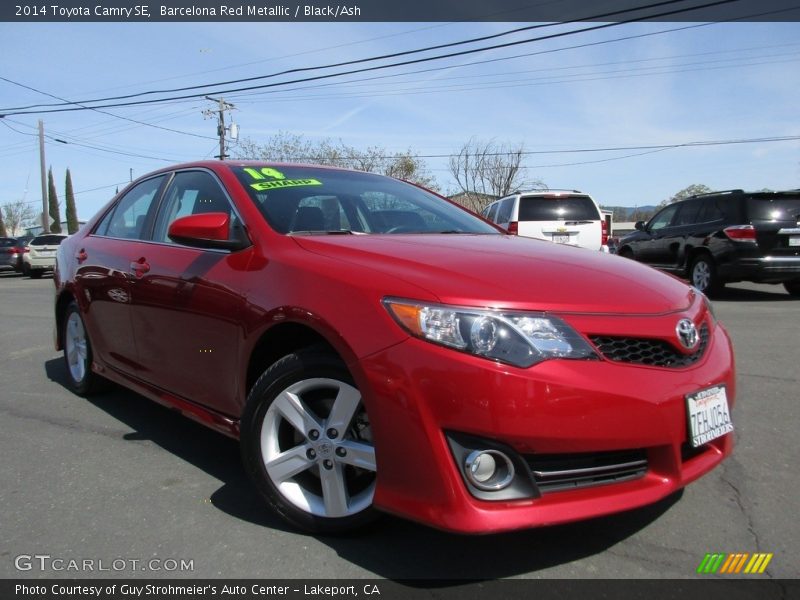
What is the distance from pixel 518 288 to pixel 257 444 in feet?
4.00

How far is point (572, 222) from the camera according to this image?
33.7 ft

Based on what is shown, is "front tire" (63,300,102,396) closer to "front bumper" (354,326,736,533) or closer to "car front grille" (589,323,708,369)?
"front bumper" (354,326,736,533)

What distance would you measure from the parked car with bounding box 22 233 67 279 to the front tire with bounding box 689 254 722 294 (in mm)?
19175

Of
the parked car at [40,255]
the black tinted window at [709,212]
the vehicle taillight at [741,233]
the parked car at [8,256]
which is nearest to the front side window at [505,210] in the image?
the black tinted window at [709,212]

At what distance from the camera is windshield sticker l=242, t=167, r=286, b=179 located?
3221mm

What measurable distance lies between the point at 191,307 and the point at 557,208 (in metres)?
8.54

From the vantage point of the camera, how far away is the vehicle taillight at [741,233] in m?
9.49

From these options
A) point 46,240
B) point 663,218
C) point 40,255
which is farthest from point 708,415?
point 46,240

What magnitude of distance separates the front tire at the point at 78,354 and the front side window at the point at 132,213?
65 centimetres

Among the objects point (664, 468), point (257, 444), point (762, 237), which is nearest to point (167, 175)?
point (257, 444)

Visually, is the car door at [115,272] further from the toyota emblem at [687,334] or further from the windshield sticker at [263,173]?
the toyota emblem at [687,334]

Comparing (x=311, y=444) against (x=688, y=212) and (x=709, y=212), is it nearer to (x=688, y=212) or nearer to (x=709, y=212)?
(x=709, y=212)

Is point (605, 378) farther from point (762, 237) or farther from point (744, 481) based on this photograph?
point (762, 237)

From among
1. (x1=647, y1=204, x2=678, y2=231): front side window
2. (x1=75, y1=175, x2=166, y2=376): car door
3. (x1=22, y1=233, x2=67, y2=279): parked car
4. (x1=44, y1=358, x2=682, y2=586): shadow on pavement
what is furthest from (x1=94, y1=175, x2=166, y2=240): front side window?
(x1=22, y1=233, x2=67, y2=279): parked car
